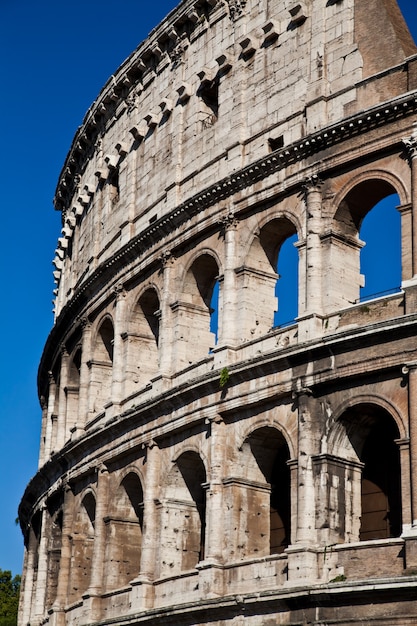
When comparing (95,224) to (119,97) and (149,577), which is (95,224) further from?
(149,577)

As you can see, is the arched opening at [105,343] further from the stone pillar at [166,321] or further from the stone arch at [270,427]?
the stone arch at [270,427]

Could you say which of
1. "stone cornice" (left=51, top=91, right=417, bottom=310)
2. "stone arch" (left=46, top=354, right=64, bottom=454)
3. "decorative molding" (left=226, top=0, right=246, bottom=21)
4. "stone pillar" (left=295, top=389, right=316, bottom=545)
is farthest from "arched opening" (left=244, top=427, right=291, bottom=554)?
"stone arch" (left=46, top=354, right=64, bottom=454)

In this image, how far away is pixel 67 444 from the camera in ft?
109

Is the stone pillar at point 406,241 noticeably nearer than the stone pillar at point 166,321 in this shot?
Yes

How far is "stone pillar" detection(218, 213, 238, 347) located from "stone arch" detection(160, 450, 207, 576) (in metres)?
2.66

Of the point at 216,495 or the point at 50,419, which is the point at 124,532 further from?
the point at 50,419

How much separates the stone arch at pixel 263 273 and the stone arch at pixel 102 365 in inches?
275

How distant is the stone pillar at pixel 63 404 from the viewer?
3588 centimetres

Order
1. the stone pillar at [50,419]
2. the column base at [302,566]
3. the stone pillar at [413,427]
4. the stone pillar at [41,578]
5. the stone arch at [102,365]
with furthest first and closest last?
the stone pillar at [50,419]
the stone pillar at [41,578]
the stone arch at [102,365]
the column base at [302,566]
the stone pillar at [413,427]

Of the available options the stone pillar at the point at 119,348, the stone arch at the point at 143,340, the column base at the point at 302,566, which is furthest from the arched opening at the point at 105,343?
the column base at the point at 302,566

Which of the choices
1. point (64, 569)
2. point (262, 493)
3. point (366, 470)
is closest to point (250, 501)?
point (262, 493)

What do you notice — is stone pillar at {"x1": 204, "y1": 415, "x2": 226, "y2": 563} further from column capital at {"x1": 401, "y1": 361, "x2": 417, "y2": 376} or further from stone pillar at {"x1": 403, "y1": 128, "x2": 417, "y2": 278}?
stone pillar at {"x1": 403, "y1": 128, "x2": 417, "y2": 278}

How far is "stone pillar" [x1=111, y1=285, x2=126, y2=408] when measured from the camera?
30.9m

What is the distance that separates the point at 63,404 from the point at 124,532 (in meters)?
7.48
